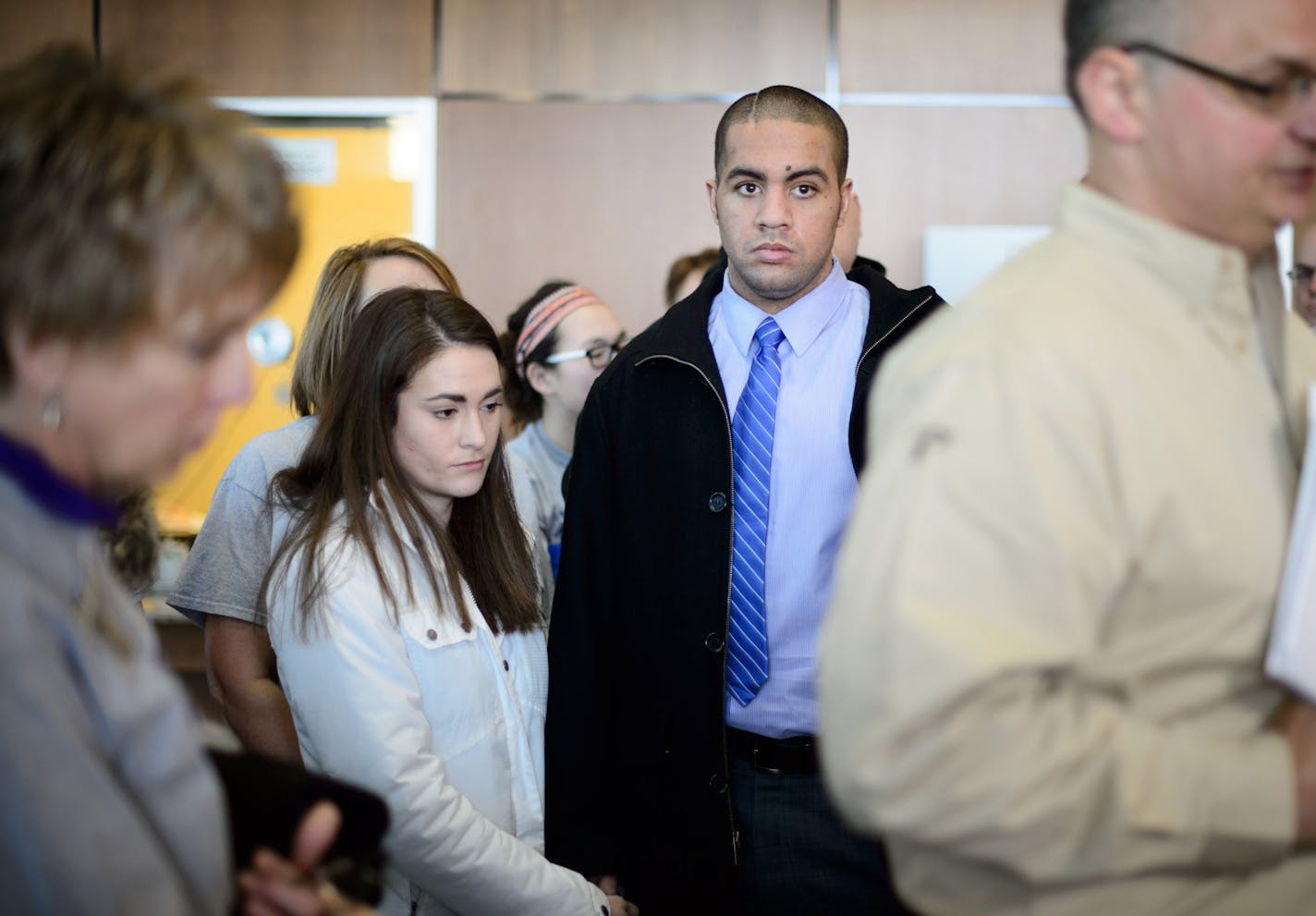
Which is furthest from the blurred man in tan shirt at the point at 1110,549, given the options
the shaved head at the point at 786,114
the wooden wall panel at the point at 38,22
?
the wooden wall panel at the point at 38,22

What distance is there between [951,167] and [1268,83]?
3.63m

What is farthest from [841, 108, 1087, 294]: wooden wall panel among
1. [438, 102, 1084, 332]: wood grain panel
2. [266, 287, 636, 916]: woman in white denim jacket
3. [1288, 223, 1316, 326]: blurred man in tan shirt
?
[266, 287, 636, 916]: woman in white denim jacket

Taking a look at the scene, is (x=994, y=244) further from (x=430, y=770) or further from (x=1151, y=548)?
(x=1151, y=548)

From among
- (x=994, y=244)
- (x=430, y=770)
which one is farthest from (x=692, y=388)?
(x=994, y=244)

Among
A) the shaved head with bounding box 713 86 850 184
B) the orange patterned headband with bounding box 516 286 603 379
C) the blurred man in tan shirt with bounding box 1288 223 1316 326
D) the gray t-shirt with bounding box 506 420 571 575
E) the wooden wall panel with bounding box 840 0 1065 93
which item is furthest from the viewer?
→ the wooden wall panel with bounding box 840 0 1065 93

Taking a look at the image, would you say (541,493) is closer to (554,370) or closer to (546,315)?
(554,370)

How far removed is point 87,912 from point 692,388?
133 cm

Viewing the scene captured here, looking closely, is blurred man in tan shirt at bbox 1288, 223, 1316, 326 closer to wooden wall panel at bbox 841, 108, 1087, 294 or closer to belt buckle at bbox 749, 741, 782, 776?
belt buckle at bbox 749, 741, 782, 776

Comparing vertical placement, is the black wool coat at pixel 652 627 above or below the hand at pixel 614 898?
above

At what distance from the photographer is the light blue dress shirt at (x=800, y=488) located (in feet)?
6.09

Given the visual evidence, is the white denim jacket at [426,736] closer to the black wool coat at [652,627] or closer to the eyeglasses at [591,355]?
the black wool coat at [652,627]

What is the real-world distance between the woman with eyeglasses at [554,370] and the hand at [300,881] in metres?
1.93

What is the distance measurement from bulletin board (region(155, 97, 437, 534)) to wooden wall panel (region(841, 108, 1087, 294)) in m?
1.62

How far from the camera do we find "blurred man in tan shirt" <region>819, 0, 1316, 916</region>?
2.74ft
